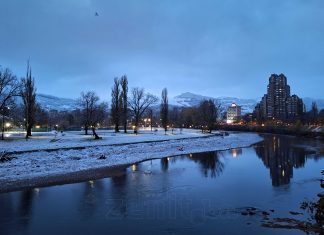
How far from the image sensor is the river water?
12.9 metres

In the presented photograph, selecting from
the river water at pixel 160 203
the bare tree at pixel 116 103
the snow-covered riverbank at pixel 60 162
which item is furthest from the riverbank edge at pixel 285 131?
the river water at pixel 160 203

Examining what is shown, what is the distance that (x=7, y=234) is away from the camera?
12.1m

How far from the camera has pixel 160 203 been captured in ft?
54.4

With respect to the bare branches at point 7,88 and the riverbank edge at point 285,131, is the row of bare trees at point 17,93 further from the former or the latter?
the riverbank edge at point 285,131

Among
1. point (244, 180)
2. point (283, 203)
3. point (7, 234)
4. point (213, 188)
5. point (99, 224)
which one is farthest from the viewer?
point (244, 180)

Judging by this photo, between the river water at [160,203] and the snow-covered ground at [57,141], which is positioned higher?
the snow-covered ground at [57,141]

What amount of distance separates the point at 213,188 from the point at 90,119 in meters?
44.2

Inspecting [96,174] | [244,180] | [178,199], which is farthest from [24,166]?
[244,180]

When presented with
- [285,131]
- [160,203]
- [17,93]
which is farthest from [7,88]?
[285,131]

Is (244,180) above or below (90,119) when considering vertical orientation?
below

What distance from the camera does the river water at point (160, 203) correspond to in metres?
12.9

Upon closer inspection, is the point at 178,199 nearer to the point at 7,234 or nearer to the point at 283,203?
the point at 283,203

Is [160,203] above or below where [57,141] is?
below

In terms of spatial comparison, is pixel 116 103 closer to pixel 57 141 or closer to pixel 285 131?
pixel 57 141
